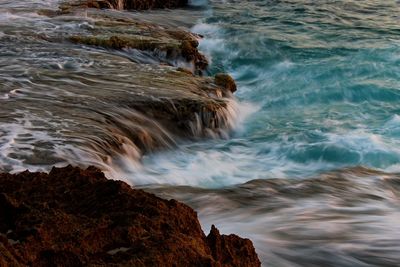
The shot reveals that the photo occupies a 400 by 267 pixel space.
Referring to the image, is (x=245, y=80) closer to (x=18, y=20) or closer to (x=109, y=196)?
(x=18, y=20)

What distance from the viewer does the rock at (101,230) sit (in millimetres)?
3061

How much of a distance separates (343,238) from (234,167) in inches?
124

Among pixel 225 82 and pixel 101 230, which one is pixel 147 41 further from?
pixel 101 230

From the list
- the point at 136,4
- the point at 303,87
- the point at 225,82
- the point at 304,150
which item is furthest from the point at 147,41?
the point at 136,4

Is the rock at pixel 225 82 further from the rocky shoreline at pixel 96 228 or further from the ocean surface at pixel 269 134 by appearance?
the rocky shoreline at pixel 96 228

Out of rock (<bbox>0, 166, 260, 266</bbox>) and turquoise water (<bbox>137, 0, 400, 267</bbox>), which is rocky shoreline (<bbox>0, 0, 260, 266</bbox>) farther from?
turquoise water (<bbox>137, 0, 400, 267</bbox>)

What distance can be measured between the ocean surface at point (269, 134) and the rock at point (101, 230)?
88 centimetres

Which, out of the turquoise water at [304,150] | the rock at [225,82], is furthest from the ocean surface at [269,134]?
the rock at [225,82]

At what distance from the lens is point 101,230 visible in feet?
10.9

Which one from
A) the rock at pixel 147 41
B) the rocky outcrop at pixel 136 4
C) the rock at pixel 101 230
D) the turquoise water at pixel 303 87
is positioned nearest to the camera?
the rock at pixel 101 230

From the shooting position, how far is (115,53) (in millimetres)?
11633

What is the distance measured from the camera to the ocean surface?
16.4 feet

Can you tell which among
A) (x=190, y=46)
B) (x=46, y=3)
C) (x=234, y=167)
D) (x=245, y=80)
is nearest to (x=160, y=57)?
(x=190, y=46)

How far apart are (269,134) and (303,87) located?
11.2ft
